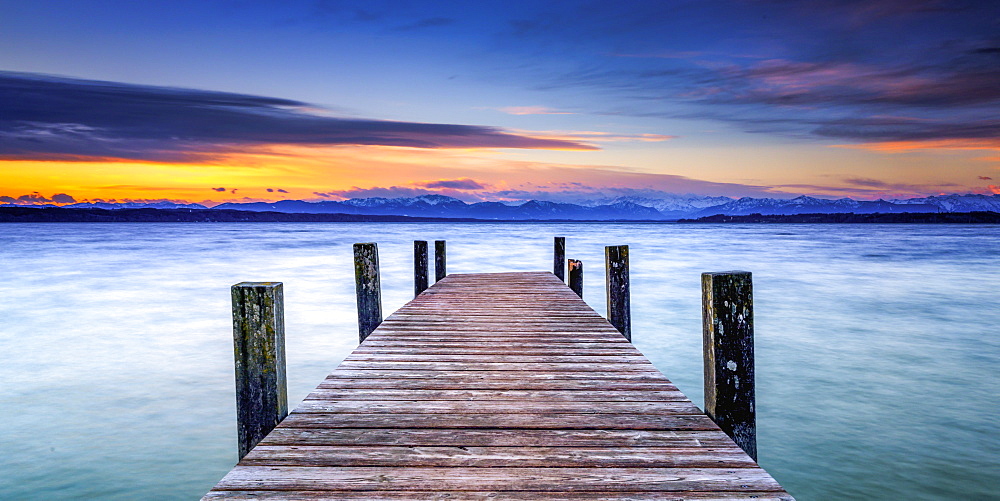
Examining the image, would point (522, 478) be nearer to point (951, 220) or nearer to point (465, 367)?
point (465, 367)

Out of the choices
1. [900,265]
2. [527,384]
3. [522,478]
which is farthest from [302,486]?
[900,265]


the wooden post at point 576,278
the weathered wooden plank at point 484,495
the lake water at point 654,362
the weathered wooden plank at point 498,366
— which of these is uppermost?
the wooden post at point 576,278

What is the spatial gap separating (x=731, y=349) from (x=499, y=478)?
170 cm

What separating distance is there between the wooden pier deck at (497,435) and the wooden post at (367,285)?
2.22 m

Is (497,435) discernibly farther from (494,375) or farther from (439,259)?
(439,259)

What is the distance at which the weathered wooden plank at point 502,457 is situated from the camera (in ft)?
9.18

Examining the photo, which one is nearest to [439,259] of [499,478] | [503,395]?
[503,395]

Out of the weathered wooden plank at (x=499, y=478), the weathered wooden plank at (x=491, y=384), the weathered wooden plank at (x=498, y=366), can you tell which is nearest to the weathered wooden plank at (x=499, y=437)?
the weathered wooden plank at (x=499, y=478)

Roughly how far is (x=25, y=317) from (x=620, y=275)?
46.0 ft

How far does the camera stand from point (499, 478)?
2658 mm

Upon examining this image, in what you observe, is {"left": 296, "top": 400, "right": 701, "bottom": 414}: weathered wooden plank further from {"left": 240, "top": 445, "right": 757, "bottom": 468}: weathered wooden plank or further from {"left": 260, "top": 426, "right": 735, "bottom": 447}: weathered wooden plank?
{"left": 240, "top": 445, "right": 757, "bottom": 468}: weathered wooden plank

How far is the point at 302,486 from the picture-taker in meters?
2.57

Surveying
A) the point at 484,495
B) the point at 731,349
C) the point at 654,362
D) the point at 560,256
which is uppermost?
the point at 560,256

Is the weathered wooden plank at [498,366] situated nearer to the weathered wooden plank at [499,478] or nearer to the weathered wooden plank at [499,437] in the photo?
the weathered wooden plank at [499,437]
